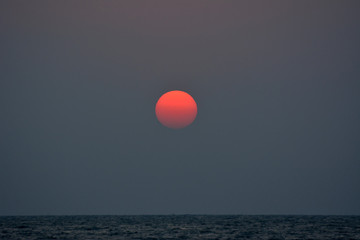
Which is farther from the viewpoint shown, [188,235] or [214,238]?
[188,235]

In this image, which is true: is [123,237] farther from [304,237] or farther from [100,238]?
[304,237]

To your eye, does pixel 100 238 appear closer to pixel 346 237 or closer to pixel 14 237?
pixel 14 237

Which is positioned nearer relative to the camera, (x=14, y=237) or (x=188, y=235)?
(x=14, y=237)

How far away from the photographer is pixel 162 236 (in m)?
82.1

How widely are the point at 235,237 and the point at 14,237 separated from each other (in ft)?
97.2

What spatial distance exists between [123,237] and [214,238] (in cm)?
1227

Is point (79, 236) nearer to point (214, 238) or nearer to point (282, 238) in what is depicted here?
point (214, 238)

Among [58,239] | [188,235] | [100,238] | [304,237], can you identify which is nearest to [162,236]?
[188,235]

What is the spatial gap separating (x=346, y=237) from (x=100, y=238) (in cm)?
3381

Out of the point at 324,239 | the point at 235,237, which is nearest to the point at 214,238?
the point at 235,237

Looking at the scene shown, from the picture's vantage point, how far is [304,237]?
3204 inches

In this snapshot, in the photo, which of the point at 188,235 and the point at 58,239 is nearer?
the point at 58,239

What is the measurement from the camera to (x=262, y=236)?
271 ft

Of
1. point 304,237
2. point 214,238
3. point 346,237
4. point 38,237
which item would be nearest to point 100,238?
point 38,237
